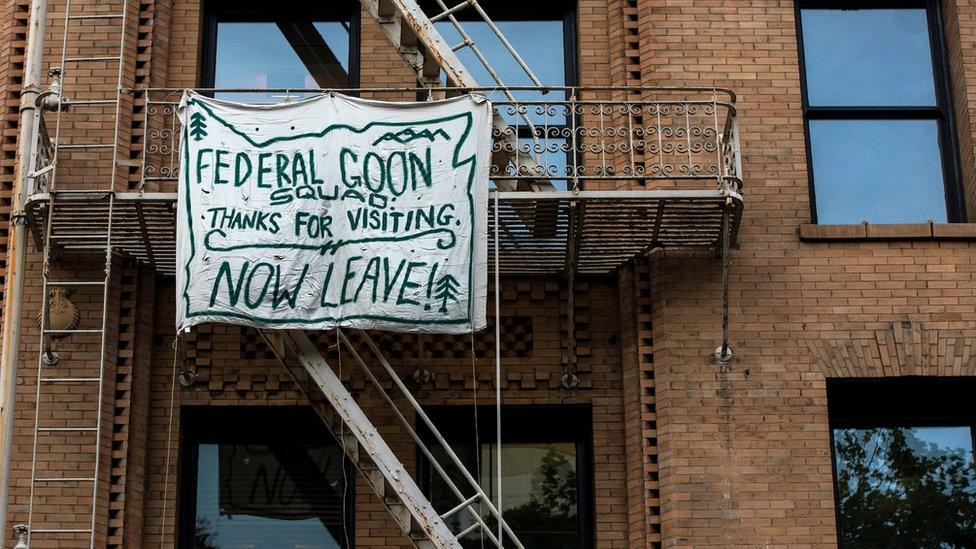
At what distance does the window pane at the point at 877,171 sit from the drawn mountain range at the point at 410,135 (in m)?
3.75

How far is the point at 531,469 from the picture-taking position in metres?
13.5

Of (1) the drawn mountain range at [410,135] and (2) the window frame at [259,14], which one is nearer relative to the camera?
(1) the drawn mountain range at [410,135]

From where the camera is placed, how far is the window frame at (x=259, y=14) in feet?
48.2

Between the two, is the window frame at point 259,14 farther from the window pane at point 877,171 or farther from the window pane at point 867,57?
the window pane at point 877,171

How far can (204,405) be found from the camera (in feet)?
43.5

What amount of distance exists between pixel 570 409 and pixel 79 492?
4234 mm

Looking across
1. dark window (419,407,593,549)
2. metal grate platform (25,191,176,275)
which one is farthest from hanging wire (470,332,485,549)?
metal grate platform (25,191,176,275)

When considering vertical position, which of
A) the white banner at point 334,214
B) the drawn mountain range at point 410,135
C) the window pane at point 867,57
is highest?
the window pane at point 867,57

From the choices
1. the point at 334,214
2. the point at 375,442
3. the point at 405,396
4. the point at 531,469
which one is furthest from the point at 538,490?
the point at 334,214

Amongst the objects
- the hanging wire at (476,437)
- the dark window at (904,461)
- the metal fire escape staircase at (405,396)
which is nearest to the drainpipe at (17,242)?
the metal fire escape staircase at (405,396)

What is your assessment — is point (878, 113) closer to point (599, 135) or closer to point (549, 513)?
point (599, 135)

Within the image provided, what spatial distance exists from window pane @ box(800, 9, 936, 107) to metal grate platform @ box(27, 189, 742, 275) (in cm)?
232

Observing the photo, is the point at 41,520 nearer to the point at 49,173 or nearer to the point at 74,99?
the point at 49,173

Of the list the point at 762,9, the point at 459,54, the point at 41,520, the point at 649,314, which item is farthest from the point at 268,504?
the point at 762,9
